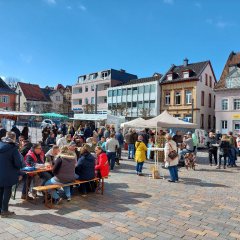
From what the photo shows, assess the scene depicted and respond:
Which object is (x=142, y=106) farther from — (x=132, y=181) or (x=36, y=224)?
(x=36, y=224)

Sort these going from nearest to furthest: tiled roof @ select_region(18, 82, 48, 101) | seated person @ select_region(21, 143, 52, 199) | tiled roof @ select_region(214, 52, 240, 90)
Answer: seated person @ select_region(21, 143, 52, 199) → tiled roof @ select_region(214, 52, 240, 90) → tiled roof @ select_region(18, 82, 48, 101)

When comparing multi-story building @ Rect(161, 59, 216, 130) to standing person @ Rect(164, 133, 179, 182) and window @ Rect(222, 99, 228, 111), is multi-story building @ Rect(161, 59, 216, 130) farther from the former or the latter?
standing person @ Rect(164, 133, 179, 182)

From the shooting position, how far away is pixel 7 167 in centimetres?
611


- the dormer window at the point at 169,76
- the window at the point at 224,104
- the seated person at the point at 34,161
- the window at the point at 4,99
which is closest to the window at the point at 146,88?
the dormer window at the point at 169,76

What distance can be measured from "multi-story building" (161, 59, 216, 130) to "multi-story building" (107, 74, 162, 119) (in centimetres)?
146

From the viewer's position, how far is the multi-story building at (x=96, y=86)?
2301 inches

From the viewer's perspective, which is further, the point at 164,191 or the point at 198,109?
the point at 198,109

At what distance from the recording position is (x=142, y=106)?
49031 mm

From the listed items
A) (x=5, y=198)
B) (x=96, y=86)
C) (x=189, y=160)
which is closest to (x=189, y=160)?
(x=189, y=160)

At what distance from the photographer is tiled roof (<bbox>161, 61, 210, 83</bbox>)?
139 ft

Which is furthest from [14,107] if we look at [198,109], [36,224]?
[36,224]

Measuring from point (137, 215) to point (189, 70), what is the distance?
1521 inches

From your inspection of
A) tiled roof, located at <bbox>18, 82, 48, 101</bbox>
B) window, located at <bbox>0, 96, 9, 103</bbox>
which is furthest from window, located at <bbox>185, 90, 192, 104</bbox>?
tiled roof, located at <bbox>18, 82, 48, 101</bbox>

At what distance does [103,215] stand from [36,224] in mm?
1403
